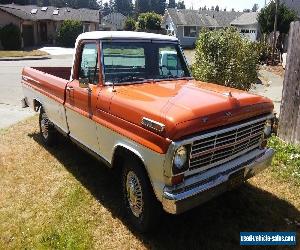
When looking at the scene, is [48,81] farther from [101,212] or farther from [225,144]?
[225,144]

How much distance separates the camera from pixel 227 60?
9.85 metres

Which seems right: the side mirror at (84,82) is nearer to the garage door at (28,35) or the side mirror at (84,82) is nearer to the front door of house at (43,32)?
the garage door at (28,35)

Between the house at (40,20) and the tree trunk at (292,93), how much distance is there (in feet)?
131

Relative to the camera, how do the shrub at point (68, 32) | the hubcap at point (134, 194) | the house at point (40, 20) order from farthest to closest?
1. the shrub at point (68, 32)
2. the house at point (40, 20)
3. the hubcap at point (134, 194)

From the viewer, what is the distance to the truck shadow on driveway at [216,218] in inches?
184

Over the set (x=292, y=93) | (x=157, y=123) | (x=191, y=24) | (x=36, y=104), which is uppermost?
(x=191, y=24)

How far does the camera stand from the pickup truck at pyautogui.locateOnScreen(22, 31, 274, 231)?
4078mm

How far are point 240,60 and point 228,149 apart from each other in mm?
5916

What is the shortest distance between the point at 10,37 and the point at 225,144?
39059mm

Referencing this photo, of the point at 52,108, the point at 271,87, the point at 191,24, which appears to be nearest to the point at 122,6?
the point at 191,24

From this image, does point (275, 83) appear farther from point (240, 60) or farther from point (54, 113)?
point (54, 113)

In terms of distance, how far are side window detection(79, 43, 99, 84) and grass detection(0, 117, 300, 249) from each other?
74.4 inches

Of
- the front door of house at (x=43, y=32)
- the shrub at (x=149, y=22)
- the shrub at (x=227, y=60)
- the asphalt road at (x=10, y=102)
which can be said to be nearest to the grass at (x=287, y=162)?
the shrub at (x=227, y=60)

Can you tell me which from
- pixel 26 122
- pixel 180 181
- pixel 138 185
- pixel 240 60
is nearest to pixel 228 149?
pixel 180 181
